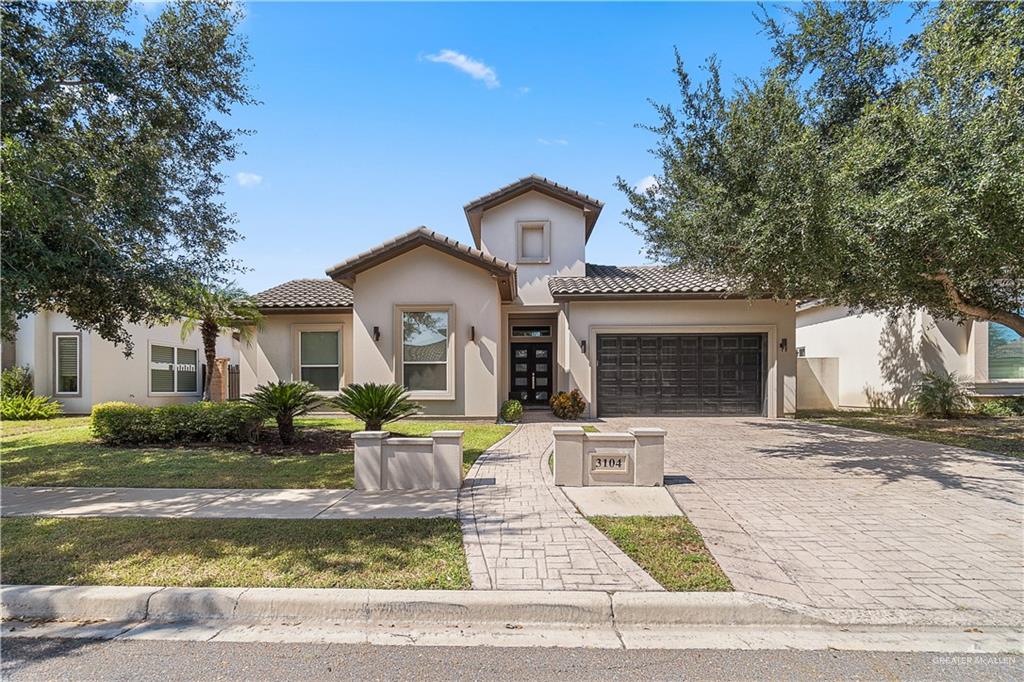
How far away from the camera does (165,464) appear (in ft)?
26.9

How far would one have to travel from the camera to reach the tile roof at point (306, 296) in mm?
14750

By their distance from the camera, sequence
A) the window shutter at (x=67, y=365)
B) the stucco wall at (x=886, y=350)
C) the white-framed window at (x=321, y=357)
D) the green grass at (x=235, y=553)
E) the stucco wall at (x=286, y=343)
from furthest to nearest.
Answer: the window shutter at (x=67, y=365) < the stucco wall at (x=886, y=350) < the white-framed window at (x=321, y=357) < the stucco wall at (x=286, y=343) < the green grass at (x=235, y=553)

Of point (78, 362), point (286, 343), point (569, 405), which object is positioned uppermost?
point (286, 343)

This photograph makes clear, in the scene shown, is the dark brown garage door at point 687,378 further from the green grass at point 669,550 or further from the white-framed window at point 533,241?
the green grass at point 669,550

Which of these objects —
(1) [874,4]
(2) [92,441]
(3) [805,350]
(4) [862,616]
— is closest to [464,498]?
(4) [862,616]

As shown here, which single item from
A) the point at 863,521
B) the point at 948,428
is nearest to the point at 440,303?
the point at 863,521

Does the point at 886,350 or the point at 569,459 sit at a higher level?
the point at 886,350

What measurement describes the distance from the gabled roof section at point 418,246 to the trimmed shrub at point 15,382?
11.1 metres

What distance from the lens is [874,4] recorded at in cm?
977

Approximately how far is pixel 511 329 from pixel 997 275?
38.7 ft

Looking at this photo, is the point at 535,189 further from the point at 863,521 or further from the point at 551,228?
the point at 863,521

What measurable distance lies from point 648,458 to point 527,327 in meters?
9.98

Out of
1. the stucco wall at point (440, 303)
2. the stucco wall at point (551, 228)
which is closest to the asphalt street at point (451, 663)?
the stucco wall at point (440, 303)

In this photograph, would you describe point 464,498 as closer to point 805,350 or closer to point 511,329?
point 511,329
